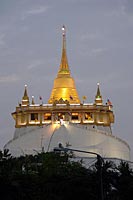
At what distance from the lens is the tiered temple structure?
9400cm

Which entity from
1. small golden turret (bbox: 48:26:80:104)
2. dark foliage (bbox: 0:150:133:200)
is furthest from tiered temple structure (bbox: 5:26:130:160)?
dark foliage (bbox: 0:150:133:200)

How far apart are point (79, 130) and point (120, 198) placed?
1373 inches

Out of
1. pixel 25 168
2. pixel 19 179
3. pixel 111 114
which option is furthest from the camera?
pixel 111 114

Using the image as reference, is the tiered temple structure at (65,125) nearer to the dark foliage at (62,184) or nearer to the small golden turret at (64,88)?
the small golden turret at (64,88)

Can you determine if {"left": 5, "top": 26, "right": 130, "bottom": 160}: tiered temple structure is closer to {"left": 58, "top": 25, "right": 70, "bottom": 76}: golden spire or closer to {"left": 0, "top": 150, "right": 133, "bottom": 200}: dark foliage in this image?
{"left": 58, "top": 25, "right": 70, "bottom": 76}: golden spire

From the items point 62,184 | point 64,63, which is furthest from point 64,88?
point 62,184

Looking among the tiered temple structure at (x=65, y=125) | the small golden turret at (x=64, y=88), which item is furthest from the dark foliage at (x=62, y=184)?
the small golden turret at (x=64, y=88)

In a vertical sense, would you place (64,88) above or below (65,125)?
above

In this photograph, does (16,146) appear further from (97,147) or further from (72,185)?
(72,185)

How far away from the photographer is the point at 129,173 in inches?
2463

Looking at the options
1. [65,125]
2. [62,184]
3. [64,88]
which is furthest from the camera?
[64,88]

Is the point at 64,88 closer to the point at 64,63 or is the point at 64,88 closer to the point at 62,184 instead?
the point at 64,63

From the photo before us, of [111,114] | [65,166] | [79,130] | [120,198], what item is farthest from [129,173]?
[111,114]

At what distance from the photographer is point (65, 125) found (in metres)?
94.2
